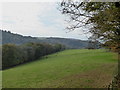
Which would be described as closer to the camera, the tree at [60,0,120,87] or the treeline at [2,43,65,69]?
the tree at [60,0,120,87]

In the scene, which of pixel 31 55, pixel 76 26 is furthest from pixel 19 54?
pixel 76 26

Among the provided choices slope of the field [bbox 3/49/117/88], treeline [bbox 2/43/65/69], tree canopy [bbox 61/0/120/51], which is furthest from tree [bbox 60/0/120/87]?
treeline [bbox 2/43/65/69]

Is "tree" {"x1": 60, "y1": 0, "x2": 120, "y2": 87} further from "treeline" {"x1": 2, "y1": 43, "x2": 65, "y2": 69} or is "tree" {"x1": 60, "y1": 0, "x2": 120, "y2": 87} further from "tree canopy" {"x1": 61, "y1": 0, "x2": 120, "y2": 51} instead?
"treeline" {"x1": 2, "y1": 43, "x2": 65, "y2": 69}

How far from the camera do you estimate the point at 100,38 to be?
5.38 m

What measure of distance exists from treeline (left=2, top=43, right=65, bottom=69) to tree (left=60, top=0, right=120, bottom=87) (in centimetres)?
2870

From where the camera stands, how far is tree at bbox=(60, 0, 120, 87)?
409 centimetres

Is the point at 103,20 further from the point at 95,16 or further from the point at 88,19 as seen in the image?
the point at 88,19

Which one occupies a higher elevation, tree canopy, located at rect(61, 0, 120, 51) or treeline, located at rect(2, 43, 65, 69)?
tree canopy, located at rect(61, 0, 120, 51)

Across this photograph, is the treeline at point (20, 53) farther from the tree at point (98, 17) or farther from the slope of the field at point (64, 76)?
the tree at point (98, 17)

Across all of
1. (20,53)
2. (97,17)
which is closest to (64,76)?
(97,17)

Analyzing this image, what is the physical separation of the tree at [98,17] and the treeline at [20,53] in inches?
1130

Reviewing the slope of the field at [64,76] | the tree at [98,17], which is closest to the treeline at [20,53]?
the slope of the field at [64,76]

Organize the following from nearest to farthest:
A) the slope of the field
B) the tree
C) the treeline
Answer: the tree < the slope of the field < the treeline

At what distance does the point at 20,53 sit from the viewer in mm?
37000
